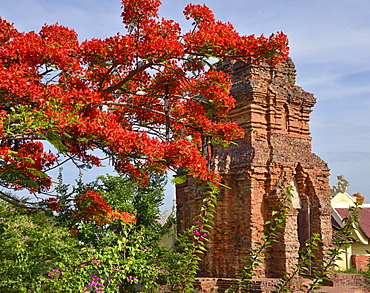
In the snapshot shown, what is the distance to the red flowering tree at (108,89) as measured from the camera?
6.25 m

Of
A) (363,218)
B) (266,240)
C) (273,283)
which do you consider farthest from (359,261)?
(266,240)

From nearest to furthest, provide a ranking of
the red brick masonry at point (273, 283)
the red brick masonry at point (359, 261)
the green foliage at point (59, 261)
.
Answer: the green foliage at point (59, 261), the red brick masonry at point (273, 283), the red brick masonry at point (359, 261)

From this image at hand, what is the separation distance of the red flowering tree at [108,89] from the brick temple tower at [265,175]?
443 centimetres

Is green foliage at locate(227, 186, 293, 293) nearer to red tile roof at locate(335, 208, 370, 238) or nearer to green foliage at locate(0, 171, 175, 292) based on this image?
green foliage at locate(0, 171, 175, 292)

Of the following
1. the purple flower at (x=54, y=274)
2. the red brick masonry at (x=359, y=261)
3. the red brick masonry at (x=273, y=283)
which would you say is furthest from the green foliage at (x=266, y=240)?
the red brick masonry at (x=359, y=261)

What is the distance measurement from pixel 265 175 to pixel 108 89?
643cm

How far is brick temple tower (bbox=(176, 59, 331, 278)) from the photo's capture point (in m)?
12.6

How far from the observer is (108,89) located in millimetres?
7961

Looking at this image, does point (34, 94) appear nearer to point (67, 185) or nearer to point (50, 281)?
point (50, 281)

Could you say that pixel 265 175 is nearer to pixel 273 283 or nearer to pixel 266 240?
pixel 273 283

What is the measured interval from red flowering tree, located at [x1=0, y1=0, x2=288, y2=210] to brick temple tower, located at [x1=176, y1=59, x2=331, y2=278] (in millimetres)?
4432

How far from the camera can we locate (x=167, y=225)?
17.4m

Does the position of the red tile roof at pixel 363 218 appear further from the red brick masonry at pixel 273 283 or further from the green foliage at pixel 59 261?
the green foliage at pixel 59 261

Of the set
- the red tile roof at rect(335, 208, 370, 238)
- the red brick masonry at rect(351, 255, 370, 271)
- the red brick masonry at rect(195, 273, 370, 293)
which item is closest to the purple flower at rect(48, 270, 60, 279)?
the red brick masonry at rect(195, 273, 370, 293)
